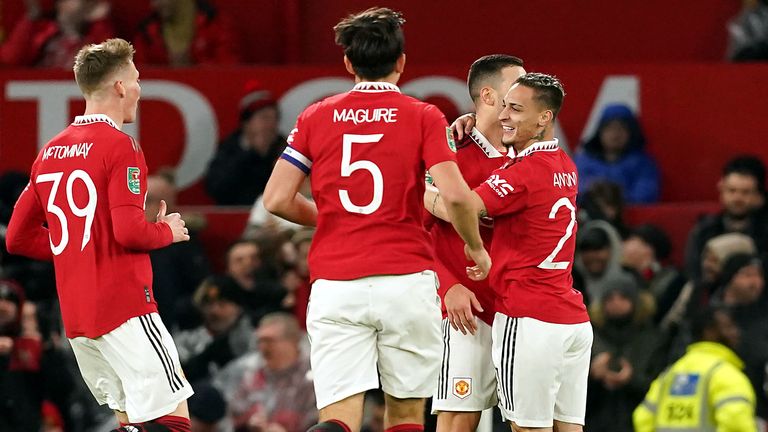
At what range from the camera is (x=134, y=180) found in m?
6.18

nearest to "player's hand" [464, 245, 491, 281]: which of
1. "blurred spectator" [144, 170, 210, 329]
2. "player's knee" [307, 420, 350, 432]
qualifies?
"player's knee" [307, 420, 350, 432]

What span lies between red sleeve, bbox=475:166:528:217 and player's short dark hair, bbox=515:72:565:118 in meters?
0.32

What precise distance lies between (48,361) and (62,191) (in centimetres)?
326

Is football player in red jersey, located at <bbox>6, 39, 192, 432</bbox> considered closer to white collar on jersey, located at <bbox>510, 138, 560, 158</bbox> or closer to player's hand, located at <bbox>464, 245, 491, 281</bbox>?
player's hand, located at <bbox>464, 245, 491, 281</bbox>

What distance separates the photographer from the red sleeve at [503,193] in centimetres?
632

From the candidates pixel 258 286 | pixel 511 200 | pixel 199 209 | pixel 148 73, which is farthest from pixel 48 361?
pixel 511 200

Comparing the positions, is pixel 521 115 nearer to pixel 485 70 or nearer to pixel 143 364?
pixel 485 70

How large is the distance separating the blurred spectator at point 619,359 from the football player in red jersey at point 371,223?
3.41 metres

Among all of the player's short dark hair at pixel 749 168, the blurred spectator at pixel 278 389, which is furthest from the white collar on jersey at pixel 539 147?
the player's short dark hair at pixel 749 168

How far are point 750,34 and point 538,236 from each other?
647 cm

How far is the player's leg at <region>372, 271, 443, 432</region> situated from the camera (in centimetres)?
602

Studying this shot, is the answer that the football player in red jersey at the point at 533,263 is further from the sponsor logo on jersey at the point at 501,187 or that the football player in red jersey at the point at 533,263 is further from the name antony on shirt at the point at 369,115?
the name antony on shirt at the point at 369,115

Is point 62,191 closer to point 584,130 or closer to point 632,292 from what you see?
point 632,292

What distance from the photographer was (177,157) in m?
11.9
